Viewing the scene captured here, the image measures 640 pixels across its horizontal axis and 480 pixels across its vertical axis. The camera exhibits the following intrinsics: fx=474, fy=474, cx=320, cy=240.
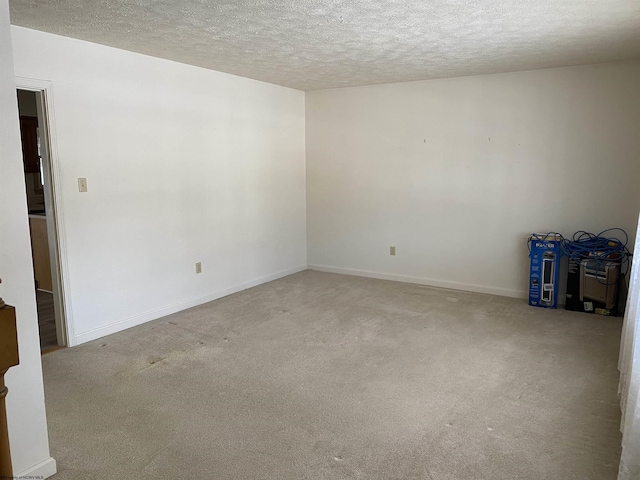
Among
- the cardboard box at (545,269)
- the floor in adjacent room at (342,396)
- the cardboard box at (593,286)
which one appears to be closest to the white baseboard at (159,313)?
the floor in adjacent room at (342,396)

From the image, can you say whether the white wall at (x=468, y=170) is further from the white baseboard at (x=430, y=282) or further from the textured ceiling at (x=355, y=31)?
the textured ceiling at (x=355, y=31)

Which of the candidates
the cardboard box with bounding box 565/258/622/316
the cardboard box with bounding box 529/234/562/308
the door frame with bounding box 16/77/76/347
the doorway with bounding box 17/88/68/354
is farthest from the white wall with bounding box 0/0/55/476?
the cardboard box with bounding box 565/258/622/316

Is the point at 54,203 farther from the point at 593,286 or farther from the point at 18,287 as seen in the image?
the point at 593,286

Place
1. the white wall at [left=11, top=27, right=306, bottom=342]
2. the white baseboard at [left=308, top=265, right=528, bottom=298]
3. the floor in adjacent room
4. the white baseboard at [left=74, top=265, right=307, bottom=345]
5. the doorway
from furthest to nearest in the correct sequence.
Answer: the white baseboard at [left=308, top=265, right=528, bottom=298]
the white baseboard at [left=74, top=265, right=307, bottom=345]
the white wall at [left=11, top=27, right=306, bottom=342]
the doorway
the floor in adjacent room

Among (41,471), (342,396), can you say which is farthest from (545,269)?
(41,471)

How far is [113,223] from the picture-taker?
397 centimetres

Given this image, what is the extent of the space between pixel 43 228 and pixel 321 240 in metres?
3.24

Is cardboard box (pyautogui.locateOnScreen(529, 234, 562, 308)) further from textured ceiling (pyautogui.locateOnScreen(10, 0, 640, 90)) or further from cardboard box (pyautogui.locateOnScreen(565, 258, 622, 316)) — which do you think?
textured ceiling (pyautogui.locateOnScreen(10, 0, 640, 90))

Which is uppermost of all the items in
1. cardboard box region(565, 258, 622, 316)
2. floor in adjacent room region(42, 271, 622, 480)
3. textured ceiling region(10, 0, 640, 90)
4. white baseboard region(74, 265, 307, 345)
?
textured ceiling region(10, 0, 640, 90)

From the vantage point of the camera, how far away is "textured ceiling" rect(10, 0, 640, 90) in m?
2.75

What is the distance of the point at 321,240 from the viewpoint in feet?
20.9

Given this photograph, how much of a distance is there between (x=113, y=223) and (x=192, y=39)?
1628mm

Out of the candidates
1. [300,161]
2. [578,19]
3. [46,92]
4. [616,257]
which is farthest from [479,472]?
[300,161]

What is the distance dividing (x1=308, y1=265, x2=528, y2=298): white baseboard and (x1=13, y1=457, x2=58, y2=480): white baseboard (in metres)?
4.27
